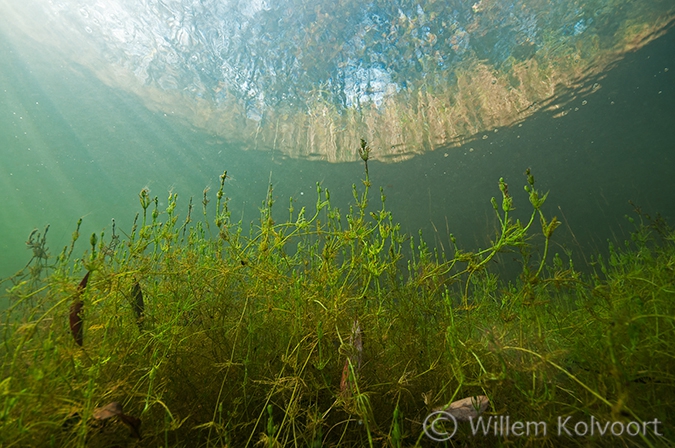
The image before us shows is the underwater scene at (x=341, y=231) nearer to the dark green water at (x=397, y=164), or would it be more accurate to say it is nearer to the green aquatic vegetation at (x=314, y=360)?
the green aquatic vegetation at (x=314, y=360)

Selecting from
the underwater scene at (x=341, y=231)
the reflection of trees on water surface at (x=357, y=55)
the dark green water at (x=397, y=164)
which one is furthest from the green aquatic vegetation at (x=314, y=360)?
the reflection of trees on water surface at (x=357, y=55)

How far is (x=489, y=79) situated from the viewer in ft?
43.5

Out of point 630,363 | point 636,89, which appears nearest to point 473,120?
point 636,89

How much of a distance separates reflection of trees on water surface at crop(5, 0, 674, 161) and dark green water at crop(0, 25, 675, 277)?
3.78 meters

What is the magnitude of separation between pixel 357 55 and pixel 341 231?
1119cm

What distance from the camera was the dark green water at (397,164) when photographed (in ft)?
62.0

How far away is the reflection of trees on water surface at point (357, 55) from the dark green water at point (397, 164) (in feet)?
12.4

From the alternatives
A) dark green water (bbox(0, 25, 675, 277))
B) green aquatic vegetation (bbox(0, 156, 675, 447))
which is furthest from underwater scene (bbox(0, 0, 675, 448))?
dark green water (bbox(0, 25, 675, 277))

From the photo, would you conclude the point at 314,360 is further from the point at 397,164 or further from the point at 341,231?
the point at 397,164

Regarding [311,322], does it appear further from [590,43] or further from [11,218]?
[11,218]

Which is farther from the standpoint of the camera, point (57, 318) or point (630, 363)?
point (630, 363)

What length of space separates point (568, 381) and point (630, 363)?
0.34m

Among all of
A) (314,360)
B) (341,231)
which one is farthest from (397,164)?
(314,360)

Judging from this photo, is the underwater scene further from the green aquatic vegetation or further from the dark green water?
the dark green water
